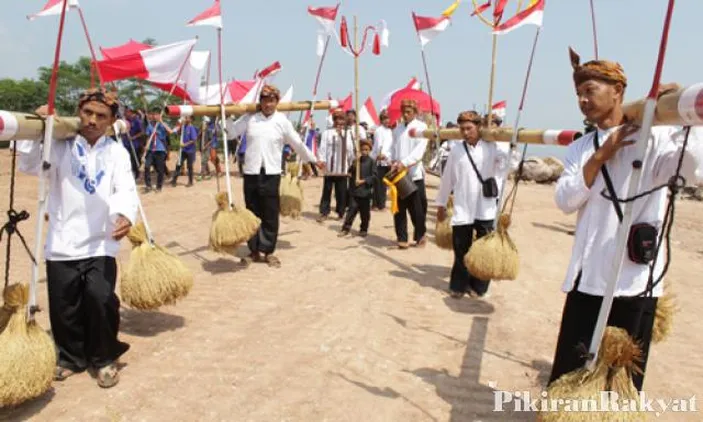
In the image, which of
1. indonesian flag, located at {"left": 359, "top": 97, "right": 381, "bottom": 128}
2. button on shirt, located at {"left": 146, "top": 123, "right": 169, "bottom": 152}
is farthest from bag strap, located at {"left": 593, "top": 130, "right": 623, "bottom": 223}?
indonesian flag, located at {"left": 359, "top": 97, "right": 381, "bottom": 128}

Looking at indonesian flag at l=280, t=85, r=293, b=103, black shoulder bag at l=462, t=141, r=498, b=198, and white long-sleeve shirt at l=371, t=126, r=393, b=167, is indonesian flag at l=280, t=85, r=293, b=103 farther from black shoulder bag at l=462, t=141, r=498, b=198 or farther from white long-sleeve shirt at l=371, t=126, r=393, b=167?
black shoulder bag at l=462, t=141, r=498, b=198

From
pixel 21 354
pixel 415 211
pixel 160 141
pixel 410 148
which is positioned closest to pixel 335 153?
pixel 410 148

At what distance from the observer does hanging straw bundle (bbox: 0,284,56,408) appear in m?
2.69

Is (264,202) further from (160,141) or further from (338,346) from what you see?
(160,141)

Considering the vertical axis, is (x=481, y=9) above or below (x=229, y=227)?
above

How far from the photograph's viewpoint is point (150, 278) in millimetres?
3908

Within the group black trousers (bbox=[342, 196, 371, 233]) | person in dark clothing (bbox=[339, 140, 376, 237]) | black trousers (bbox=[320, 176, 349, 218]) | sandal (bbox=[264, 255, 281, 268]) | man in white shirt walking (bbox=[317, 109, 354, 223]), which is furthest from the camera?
black trousers (bbox=[320, 176, 349, 218])

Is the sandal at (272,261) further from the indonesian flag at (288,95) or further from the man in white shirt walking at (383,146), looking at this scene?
the indonesian flag at (288,95)

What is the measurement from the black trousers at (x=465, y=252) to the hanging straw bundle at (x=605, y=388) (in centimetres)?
321

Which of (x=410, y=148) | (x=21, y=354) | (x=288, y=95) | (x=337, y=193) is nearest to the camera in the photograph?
(x=21, y=354)

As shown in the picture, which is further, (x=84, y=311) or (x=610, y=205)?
(x=84, y=311)

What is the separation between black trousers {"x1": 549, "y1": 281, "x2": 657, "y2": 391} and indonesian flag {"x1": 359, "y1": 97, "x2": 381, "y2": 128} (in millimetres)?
12493

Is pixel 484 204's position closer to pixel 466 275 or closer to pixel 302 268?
pixel 466 275

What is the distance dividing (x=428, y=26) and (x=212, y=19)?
2.64m
